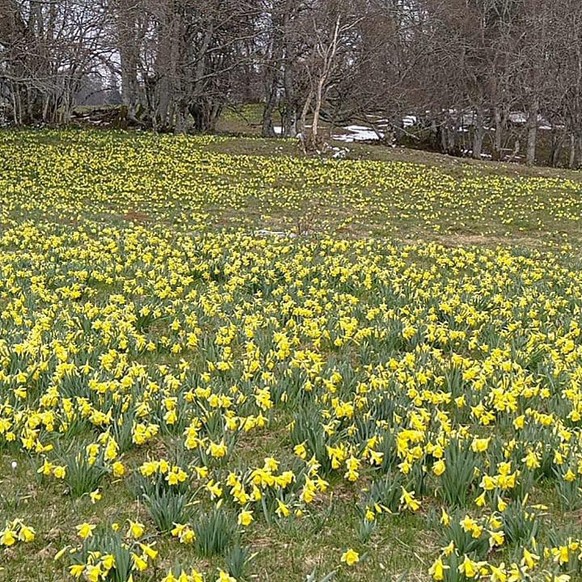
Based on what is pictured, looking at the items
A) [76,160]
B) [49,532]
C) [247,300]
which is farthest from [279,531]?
[76,160]

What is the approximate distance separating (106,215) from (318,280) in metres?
7.10

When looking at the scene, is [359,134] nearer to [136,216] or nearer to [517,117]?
[517,117]

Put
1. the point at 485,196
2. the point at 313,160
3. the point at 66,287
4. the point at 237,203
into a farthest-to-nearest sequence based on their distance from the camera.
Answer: the point at 313,160 → the point at 485,196 → the point at 237,203 → the point at 66,287

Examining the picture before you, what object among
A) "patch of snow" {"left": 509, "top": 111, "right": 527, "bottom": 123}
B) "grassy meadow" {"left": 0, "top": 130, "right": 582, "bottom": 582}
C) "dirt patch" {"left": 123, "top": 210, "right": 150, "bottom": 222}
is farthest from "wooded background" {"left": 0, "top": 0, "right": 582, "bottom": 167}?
"grassy meadow" {"left": 0, "top": 130, "right": 582, "bottom": 582}

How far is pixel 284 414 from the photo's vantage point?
4172mm

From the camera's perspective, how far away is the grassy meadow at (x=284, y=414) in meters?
2.77

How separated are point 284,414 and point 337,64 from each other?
27265 mm

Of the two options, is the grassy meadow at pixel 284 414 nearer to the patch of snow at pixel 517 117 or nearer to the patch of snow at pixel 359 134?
the patch of snow at pixel 359 134

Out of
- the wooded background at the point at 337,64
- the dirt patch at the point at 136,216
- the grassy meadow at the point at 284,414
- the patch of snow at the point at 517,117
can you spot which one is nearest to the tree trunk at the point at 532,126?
the wooded background at the point at 337,64

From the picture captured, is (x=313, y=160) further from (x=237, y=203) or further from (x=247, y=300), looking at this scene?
(x=247, y=300)

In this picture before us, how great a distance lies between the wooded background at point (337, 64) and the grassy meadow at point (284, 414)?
18786mm

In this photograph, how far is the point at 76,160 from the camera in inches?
842

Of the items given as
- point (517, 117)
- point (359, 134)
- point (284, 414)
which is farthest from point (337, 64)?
point (284, 414)

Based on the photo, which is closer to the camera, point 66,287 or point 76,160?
point 66,287
